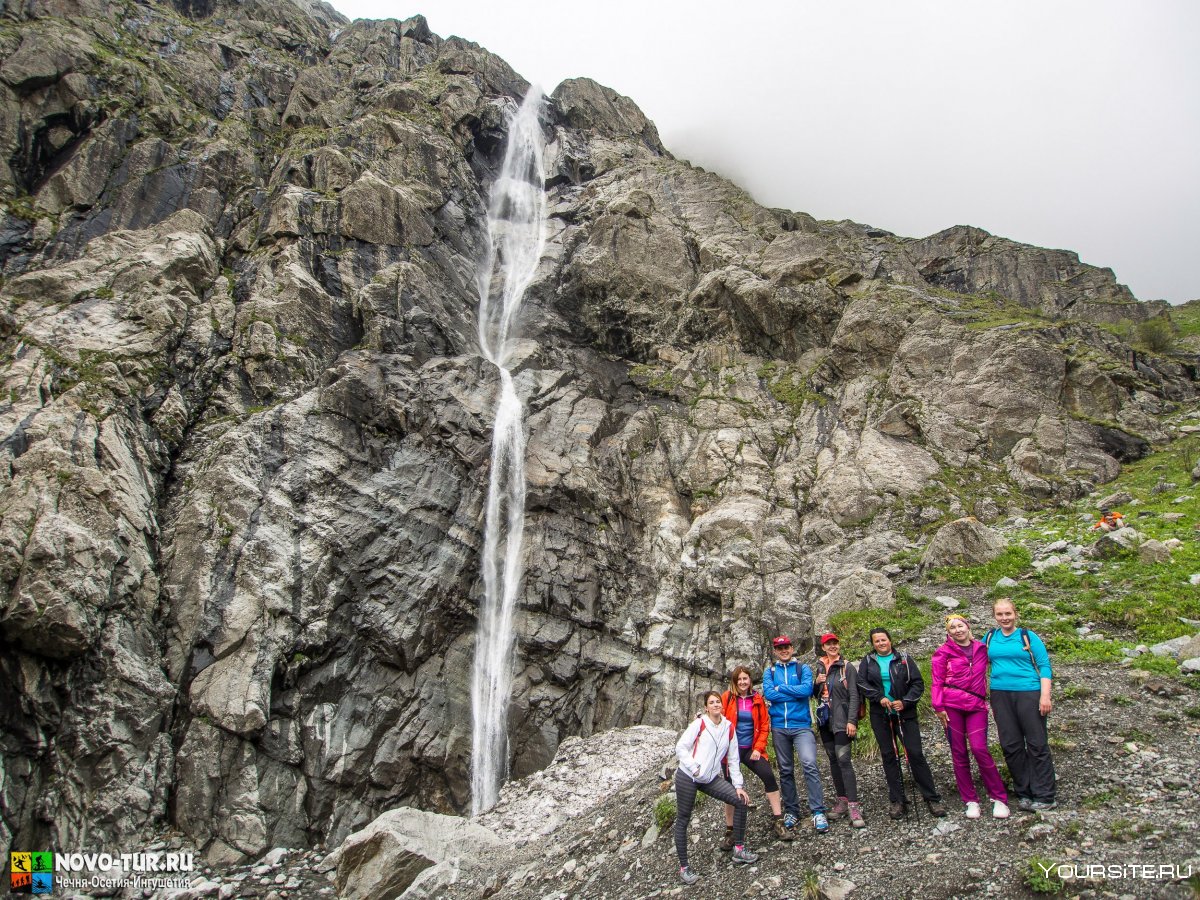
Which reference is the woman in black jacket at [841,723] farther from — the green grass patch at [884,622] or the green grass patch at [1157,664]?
the green grass patch at [884,622]

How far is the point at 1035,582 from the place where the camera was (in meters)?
16.6

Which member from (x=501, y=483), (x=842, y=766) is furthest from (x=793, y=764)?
(x=501, y=483)

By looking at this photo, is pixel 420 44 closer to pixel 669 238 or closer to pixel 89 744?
pixel 669 238

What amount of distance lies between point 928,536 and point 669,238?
1039 inches

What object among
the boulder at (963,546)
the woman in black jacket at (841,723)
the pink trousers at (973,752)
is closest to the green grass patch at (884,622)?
the boulder at (963,546)

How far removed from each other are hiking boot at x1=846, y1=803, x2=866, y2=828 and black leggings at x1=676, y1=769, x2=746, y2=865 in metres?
1.37

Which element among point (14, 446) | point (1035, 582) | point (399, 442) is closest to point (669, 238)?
point (399, 442)

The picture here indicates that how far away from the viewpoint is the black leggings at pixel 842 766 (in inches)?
332

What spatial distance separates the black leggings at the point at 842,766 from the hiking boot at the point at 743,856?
144cm

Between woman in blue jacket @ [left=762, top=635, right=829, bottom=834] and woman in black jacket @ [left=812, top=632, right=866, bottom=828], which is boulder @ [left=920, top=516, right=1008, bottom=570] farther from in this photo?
woman in blue jacket @ [left=762, top=635, right=829, bottom=834]

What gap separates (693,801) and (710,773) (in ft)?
1.94

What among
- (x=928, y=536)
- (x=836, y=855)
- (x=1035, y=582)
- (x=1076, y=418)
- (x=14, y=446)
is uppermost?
(x=14, y=446)

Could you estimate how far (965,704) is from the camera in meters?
7.87

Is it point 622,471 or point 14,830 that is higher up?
point 622,471
